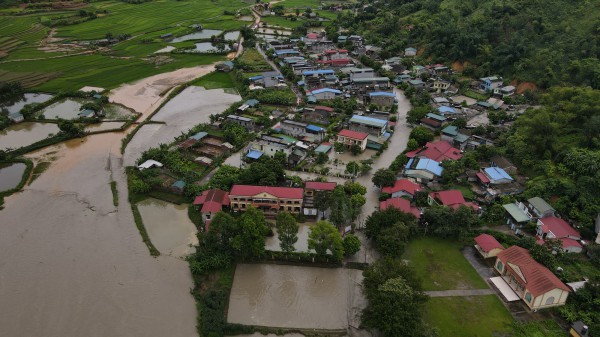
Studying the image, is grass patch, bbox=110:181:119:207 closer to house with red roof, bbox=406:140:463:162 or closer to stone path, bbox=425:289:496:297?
stone path, bbox=425:289:496:297

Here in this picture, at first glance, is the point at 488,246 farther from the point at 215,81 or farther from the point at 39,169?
the point at 215,81

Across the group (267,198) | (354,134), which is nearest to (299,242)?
(267,198)

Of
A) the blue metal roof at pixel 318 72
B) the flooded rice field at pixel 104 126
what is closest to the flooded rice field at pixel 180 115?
the flooded rice field at pixel 104 126

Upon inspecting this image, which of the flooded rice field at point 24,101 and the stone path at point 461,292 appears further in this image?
the flooded rice field at point 24,101

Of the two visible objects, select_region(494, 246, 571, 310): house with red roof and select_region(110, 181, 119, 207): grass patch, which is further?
select_region(110, 181, 119, 207): grass patch

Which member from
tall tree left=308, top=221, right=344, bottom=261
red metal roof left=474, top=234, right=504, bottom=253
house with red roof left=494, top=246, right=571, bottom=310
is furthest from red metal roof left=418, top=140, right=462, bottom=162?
tall tree left=308, top=221, right=344, bottom=261

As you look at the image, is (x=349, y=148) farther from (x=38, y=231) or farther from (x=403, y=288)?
(x=38, y=231)

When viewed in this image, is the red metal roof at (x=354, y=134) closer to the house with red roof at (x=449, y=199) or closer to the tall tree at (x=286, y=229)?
the house with red roof at (x=449, y=199)
